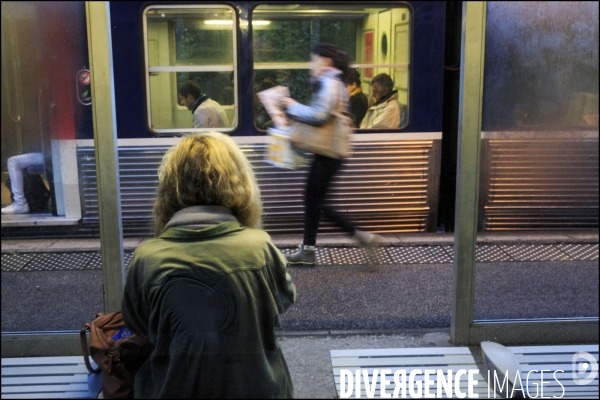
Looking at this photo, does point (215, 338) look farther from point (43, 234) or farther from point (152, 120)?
point (152, 120)

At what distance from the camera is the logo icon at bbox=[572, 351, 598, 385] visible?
119 inches

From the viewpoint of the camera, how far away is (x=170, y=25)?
15.8 feet

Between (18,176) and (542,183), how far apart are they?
2.86 m

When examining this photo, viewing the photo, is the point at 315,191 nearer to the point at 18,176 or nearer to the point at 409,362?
the point at 409,362

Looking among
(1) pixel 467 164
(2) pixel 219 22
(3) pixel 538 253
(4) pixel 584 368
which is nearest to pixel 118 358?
(1) pixel 467 164

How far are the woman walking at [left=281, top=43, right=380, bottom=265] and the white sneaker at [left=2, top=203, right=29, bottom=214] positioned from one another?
1.86m

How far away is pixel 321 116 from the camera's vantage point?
A: 4344 mm

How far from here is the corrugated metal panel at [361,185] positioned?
16.3 ft

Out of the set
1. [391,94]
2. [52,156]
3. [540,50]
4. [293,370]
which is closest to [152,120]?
[52,156]

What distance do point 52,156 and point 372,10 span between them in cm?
261

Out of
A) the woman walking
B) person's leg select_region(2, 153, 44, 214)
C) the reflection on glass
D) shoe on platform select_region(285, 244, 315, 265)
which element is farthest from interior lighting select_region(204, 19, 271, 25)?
the reflection on glass

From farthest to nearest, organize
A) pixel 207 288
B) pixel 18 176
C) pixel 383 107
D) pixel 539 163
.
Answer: pixel 383 107, pixel 539 163, pixel 18 176, pixel 207 288

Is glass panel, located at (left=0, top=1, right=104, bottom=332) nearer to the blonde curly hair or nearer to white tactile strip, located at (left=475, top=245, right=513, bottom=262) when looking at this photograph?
the blonde curly hair

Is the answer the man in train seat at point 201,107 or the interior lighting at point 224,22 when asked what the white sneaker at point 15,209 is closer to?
the man in train seat at point 201,107
